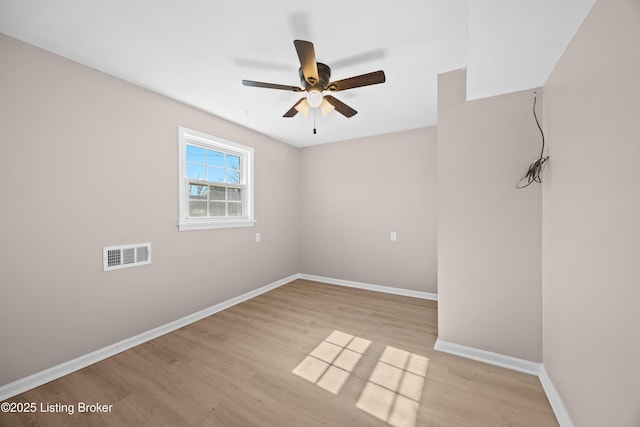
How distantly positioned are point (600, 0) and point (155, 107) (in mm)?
3302

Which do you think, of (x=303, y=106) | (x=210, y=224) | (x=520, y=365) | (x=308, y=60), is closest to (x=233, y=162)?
(x=210, y=224)

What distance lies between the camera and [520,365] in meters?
1.89

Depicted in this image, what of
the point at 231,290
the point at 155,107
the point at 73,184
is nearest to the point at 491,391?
the point at 231,290

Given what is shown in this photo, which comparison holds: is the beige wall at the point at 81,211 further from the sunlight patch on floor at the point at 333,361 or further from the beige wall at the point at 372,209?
the beige wall at the point at 372,209

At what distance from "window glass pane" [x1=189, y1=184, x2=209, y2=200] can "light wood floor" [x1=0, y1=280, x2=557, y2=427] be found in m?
1.50

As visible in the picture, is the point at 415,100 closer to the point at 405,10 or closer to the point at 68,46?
the point at 405,10

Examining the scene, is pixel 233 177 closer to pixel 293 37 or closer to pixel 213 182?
pixel 213 182

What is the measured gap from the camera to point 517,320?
6.26 ft

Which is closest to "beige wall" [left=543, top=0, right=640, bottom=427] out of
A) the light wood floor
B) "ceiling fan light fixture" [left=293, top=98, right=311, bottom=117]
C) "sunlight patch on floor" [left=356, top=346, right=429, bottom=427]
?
the light wood floor

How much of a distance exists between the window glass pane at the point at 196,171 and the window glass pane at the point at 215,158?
0.14 meters

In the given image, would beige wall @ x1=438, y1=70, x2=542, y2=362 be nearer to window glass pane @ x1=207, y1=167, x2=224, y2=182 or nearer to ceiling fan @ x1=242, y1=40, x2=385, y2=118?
ceiling fan @ x1=242, y1=40, x2=385, y2=118

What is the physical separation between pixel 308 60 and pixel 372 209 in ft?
8.80

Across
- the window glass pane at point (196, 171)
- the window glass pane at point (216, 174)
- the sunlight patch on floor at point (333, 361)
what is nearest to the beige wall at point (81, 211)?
the window glass pane at point (196, 171)

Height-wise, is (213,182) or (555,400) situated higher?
(213,182)
